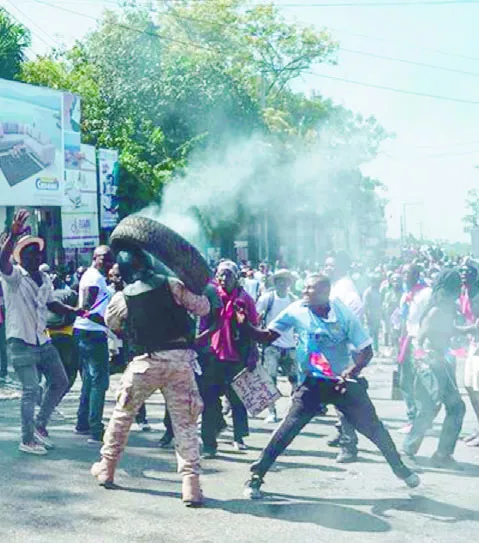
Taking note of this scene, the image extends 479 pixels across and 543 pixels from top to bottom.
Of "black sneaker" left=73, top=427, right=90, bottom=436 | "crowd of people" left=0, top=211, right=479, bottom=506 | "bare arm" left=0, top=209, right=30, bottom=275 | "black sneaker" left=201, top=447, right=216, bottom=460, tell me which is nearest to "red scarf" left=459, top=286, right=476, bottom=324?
"crowd of people" left=0, top=211, right=479, bottom=506

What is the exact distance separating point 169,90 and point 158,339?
29646 millimetres

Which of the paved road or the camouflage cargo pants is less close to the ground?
the camouflage cargo pants

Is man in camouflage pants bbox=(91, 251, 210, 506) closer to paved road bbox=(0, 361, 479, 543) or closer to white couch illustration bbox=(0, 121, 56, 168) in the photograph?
paved road bbox=(0, 361, 479, 543)

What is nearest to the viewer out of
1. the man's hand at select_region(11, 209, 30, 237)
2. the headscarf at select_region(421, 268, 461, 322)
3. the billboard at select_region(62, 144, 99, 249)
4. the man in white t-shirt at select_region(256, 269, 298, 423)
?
the man's hand at select_region(11, 209, 30, 237)

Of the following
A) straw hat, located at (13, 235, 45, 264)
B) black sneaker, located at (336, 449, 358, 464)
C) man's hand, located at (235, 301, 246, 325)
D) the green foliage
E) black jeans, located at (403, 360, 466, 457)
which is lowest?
black sneaker, located at (336, 449, 358, 464)

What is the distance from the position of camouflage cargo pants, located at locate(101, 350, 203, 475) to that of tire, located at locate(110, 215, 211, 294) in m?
0.48

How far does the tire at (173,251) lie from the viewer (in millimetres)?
6242

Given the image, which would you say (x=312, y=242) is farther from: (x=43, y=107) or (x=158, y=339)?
(x=158, y=339)

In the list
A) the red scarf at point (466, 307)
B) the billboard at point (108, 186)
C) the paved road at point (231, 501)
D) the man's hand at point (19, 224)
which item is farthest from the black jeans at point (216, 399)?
the billboard at point (108, 186)

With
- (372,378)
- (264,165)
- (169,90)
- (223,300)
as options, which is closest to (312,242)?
(264,165)

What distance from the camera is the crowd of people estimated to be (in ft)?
20.8

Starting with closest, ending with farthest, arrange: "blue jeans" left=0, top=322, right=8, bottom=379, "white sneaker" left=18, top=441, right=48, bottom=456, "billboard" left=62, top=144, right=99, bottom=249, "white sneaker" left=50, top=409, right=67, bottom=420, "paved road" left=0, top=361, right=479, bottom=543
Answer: "paved road" left=0, top=361, right=479, bottom=543
"white sneaker" left=18, top=441, right=48, bottom=456
"white sneaker" left=50, top=409, right=67, bottom=420
"blue jeans" left=0, top=322, right=8, bottom=379
"billboard" left=62, top=144, right=99, bottom=249

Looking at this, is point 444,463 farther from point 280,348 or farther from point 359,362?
point 280,348

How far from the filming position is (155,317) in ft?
20.7
